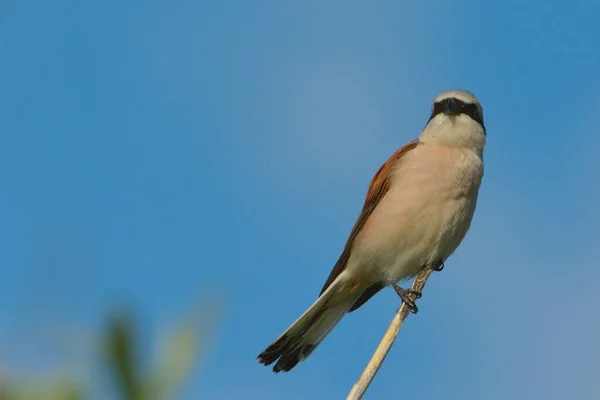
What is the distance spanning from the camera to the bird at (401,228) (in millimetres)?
5195

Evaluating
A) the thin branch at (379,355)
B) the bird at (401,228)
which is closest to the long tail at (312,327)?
the bird at (401,228)

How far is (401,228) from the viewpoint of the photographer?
5.28 metres

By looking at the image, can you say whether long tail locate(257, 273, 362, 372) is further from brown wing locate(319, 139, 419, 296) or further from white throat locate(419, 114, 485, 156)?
white throat locate(419, 114, 485, 156)

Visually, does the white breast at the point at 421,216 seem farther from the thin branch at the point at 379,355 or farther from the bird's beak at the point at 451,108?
the thin branch at the point at 379,355

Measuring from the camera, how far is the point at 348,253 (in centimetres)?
560

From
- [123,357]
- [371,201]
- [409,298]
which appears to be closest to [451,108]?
[371,201]

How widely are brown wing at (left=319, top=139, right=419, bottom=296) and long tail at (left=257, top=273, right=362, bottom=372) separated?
80mm

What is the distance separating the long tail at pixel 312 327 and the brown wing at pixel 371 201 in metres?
0.08

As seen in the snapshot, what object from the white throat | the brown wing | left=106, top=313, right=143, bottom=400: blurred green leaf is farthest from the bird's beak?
left=106, top=313, right=143, bottom=400: blurred green leaf

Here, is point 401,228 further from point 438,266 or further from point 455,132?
point 455,132

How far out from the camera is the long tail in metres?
4.99

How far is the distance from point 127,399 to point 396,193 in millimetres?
4864

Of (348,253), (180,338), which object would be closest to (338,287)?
(348,253)

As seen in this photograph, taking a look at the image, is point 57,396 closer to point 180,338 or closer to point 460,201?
point 180,338
